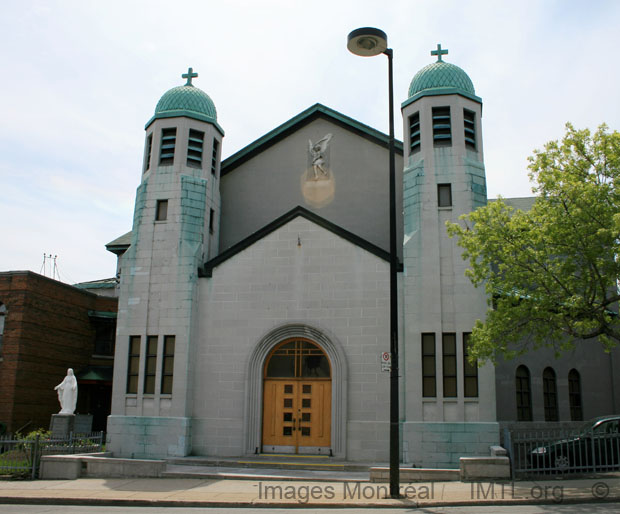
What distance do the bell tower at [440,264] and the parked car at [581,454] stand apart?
7.43ft

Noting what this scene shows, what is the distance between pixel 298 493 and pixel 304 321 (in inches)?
283

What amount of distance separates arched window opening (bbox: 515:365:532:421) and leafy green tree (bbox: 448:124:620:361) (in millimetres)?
5484

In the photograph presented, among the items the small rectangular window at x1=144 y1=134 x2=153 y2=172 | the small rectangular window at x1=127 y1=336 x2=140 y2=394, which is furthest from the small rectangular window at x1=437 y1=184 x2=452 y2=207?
the small rectangular window at x1=127 y1=336 x2=140 y2=394

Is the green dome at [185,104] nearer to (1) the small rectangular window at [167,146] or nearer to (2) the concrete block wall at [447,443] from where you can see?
(1) the small rectangular window at [167,146]

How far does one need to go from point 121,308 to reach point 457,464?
1210 centimetres

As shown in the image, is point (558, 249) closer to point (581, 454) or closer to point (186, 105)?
point (581, 454)

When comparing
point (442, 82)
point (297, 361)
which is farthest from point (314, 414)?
point (442, 82)

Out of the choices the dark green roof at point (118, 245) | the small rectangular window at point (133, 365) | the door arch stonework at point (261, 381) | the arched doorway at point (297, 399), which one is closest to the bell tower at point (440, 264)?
the door arch stonework at point (261, 381)

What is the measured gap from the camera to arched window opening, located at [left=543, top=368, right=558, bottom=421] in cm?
2239

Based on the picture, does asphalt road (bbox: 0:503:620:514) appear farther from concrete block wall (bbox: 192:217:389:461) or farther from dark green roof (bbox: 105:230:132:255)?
dark green roof (bbox: 105:230:132:255)

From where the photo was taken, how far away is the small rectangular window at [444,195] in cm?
2039

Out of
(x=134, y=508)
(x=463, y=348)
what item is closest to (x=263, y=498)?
(x=134, y=508)

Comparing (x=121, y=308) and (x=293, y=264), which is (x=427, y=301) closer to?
(x=293, y=264)

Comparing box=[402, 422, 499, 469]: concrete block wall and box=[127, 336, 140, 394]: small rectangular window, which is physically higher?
box=[127, 336, 140, 394]: small rectangular window
